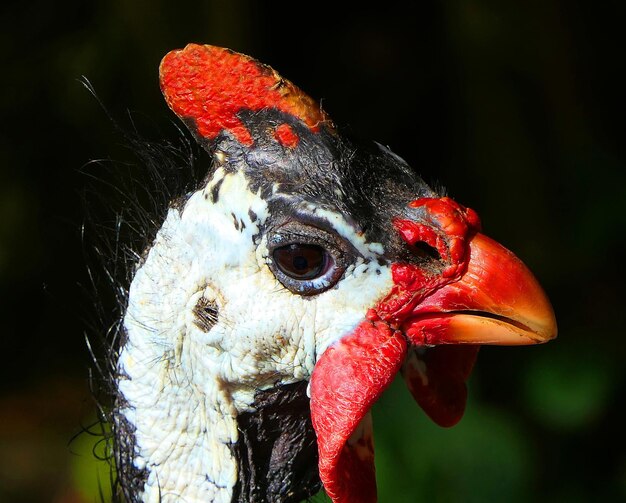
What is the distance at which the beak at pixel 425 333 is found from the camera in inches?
61.2

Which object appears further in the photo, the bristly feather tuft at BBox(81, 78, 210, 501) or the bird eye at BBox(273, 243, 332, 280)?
the bristly feather tuft at BBox(81, 78, 210, 501)

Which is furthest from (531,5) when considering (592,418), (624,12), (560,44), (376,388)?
(376,388)

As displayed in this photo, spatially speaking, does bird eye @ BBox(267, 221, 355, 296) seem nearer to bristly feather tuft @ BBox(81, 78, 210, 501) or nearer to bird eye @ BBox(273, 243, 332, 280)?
bird eye @ BBox(273, 243, 332, 280)

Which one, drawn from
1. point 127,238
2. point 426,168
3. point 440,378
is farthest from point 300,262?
point 426,168

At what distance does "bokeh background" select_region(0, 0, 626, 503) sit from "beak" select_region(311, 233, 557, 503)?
1751 millimetres

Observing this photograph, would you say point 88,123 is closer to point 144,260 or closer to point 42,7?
point 42,7

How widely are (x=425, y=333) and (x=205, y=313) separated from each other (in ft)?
1.31

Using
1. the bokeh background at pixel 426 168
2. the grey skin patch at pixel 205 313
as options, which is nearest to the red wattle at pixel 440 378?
the grey skin patch at pixel 205 313

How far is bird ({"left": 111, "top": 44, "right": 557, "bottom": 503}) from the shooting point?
1.57m

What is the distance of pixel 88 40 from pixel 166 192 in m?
2.53

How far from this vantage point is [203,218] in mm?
1679

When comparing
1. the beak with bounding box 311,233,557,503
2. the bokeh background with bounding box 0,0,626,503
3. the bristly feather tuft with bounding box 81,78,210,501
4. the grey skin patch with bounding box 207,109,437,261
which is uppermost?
the grey skin patch with bounding box 207,109,437,261

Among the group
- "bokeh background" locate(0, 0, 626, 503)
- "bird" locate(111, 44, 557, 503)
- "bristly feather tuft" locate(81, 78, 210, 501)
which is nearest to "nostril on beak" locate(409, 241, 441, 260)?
"bird" locate(111, 44, 557, 503)

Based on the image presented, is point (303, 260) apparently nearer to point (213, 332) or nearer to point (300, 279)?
point (300, 279)
